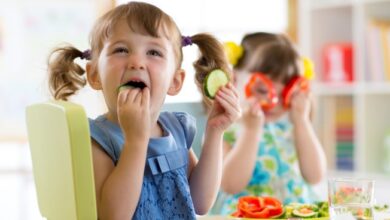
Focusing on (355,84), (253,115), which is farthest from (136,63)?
(355,84)

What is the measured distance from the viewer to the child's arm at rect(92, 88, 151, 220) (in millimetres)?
946

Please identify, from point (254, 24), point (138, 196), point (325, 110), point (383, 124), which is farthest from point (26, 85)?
point (138, 196)

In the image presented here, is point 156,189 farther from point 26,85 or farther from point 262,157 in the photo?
point 26,85

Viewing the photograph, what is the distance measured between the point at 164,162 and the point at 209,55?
23 centimetres

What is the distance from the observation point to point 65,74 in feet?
3.57

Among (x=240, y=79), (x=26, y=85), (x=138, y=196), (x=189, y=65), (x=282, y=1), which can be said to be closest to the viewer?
(x=138, y=196)

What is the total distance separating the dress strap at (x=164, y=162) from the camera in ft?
3.39

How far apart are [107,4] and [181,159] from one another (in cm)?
269

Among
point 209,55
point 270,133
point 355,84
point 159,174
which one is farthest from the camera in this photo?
point 355,84

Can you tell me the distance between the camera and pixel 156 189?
1.04m

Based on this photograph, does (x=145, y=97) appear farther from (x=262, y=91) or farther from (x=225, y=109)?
(x=262, y=91)

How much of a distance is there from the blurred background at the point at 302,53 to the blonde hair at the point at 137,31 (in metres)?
1.65

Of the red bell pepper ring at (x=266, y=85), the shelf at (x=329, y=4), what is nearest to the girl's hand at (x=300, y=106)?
the red bell pepper ring at (x=266, y=85)

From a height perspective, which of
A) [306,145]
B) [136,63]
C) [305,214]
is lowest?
[306,145]
